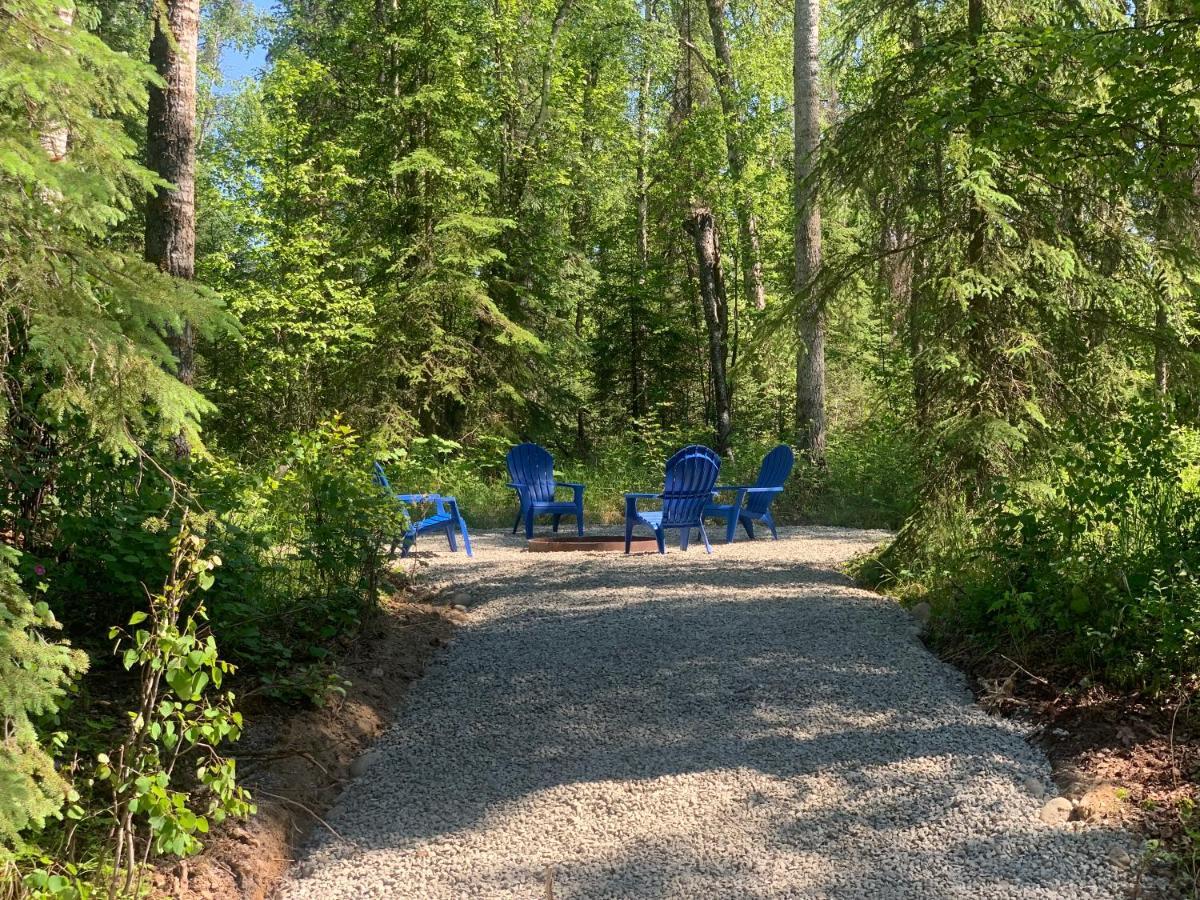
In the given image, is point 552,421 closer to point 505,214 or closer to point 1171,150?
point 505,214

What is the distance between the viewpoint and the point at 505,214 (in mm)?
17312

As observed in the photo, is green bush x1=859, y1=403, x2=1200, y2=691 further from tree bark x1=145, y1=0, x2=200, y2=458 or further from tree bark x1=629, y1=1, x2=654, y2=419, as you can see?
tree bark x1=629, y1=1, x2=654, y2=419

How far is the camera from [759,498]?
10.5m

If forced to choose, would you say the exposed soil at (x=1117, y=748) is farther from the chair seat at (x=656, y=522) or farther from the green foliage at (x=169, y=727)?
the chair seat at (x=656, y=522)

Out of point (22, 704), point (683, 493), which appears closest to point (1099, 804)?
point (22, 704)

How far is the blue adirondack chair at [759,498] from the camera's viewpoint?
9.91 metres

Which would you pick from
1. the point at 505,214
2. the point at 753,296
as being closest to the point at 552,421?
the point at 505,214

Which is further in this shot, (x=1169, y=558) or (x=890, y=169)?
(x=890, y=169)

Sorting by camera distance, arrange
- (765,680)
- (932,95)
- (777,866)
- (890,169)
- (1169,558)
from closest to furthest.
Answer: (777,866) < (1169,558) < (765,680) < (932,95) < (890,169)

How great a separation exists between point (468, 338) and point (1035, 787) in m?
13.3

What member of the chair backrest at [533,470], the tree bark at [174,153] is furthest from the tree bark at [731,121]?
the tree bark at [174,153]

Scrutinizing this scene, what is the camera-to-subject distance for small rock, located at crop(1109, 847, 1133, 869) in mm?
3154

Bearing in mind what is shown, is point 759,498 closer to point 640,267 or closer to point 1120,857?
point 1120,857

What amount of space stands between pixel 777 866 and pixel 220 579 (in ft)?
9.16
